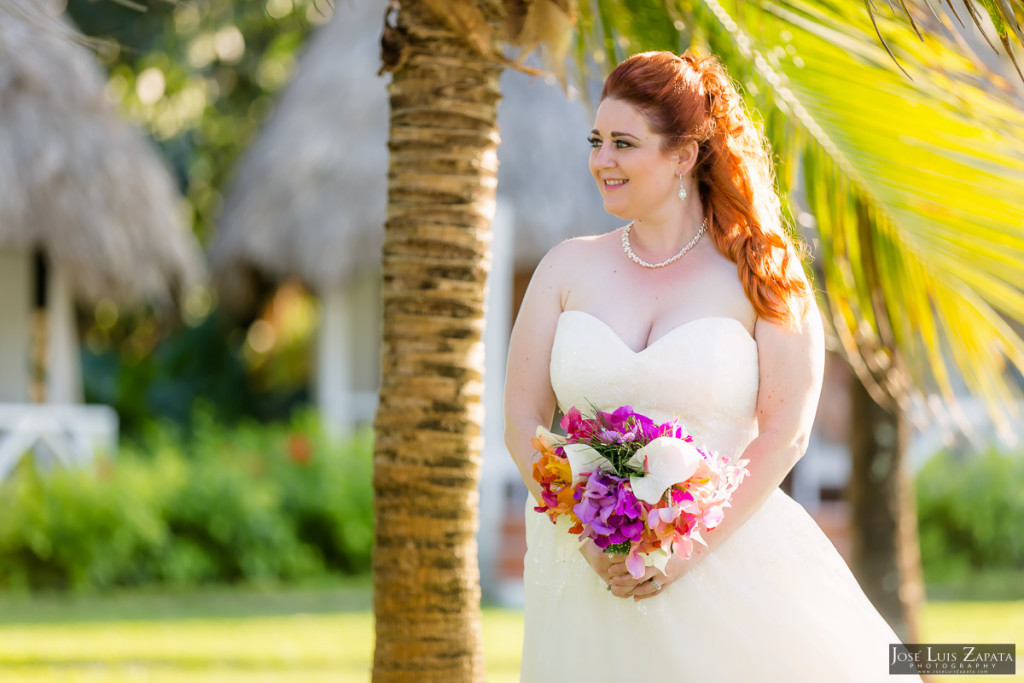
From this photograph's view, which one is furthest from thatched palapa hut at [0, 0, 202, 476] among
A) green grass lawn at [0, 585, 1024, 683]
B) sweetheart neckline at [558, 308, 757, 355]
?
sweetheart neckline at [558, 308, 757, 355]

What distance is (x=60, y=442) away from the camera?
1159cm

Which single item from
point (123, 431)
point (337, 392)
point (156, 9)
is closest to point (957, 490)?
point (337, 392)

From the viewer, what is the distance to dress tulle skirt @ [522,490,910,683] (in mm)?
3176

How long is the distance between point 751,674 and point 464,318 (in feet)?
4.61

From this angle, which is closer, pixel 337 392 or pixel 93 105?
pixel 93 105

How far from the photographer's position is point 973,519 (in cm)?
1169

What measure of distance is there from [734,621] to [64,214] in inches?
381

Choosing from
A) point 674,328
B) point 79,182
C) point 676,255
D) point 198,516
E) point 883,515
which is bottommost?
point 198,516

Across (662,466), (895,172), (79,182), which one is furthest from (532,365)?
(79,182)

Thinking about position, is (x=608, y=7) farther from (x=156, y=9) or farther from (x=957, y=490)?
(x=156, y=9)

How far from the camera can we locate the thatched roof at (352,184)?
12578 mm

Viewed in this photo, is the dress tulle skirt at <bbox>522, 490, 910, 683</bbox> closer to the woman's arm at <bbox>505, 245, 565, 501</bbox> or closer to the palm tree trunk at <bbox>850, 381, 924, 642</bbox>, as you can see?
the woman's arm at <bbox>505, 245, 565, 501</bbox>

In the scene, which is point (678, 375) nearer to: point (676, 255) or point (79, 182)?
point (676, 255)

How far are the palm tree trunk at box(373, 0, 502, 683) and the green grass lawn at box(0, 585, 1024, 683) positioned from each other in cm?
321
